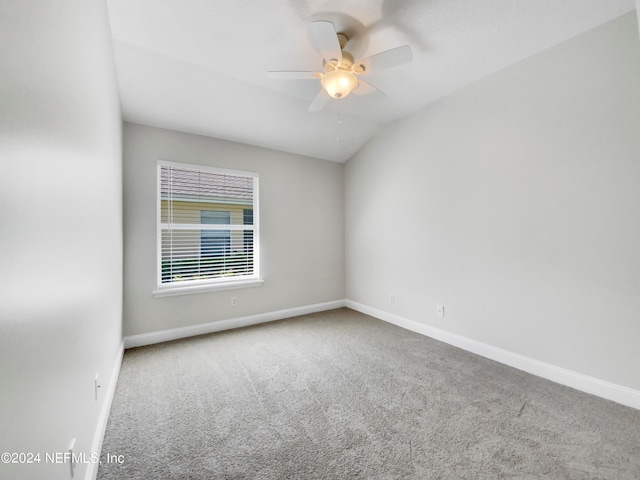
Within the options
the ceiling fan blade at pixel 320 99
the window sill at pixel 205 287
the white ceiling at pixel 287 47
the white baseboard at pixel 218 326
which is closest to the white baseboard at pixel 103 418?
the white baseboard at pixel 218 326

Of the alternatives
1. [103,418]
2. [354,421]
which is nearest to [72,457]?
[103,418]

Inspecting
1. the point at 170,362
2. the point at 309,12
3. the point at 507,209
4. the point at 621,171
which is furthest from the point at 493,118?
the point at 170,362

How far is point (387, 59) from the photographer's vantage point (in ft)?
6.43

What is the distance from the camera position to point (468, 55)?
240 centimetres

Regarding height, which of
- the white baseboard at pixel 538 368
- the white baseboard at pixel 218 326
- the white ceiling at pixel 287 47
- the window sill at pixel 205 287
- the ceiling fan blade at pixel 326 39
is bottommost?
the white baseboard at pixel 538 368

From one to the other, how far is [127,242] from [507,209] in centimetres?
393

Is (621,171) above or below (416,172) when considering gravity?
below

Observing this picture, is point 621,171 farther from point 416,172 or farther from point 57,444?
point 57,444

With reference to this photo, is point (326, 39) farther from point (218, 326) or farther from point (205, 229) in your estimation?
point (218, 326)

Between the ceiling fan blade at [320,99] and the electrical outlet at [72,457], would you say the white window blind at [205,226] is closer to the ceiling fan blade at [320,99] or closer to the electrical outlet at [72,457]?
the ceiling fan blade at [320,99]

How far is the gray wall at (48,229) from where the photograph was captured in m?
0.65

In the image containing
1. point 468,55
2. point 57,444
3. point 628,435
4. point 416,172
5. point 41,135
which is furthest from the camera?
point 416,172

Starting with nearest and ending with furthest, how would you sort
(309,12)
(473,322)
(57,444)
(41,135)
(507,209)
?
(41,135) → (57,444) → (309,12) → (507,209) → (473,322)

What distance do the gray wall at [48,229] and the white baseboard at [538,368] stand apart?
311 cm
